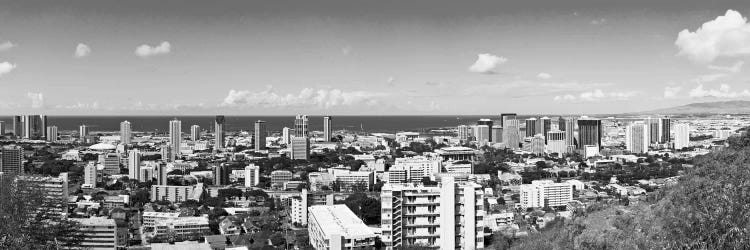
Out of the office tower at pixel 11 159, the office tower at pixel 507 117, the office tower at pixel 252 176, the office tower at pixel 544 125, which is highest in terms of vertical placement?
the office tower at pixel 507 117

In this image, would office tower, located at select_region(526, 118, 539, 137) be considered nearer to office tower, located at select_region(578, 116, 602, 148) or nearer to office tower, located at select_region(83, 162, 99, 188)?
office tower, located at select_region(578, 116, 602, 148)

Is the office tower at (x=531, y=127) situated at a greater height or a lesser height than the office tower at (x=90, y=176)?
greater

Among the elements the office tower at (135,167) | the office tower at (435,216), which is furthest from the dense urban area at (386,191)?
the office tower at (135,167)

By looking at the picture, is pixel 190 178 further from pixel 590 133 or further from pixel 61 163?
pixel 590 133

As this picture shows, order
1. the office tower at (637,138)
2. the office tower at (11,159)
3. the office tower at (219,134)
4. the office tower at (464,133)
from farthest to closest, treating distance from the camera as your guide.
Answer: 1. the office tower at (464,133)
2. the office tower at (219,134)
3. the office tower at (637,138)
4. the office tower at (11,159)

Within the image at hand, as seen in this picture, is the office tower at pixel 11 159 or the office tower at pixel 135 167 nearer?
the office tower at pixel 11 159

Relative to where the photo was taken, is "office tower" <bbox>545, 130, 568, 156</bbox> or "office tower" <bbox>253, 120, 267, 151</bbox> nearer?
"office tower" <bbox>545, 130, 568, 156</bbox>

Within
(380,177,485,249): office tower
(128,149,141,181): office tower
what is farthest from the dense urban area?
(128,149,141,181): office tower

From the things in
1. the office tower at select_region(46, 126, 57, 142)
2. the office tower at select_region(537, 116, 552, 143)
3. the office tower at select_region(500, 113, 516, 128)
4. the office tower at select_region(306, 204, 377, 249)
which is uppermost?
the office tower at select_region(500, 113, 516, 128)

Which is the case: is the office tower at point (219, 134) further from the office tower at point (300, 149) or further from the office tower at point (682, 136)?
the office tower at point (682, 136)
